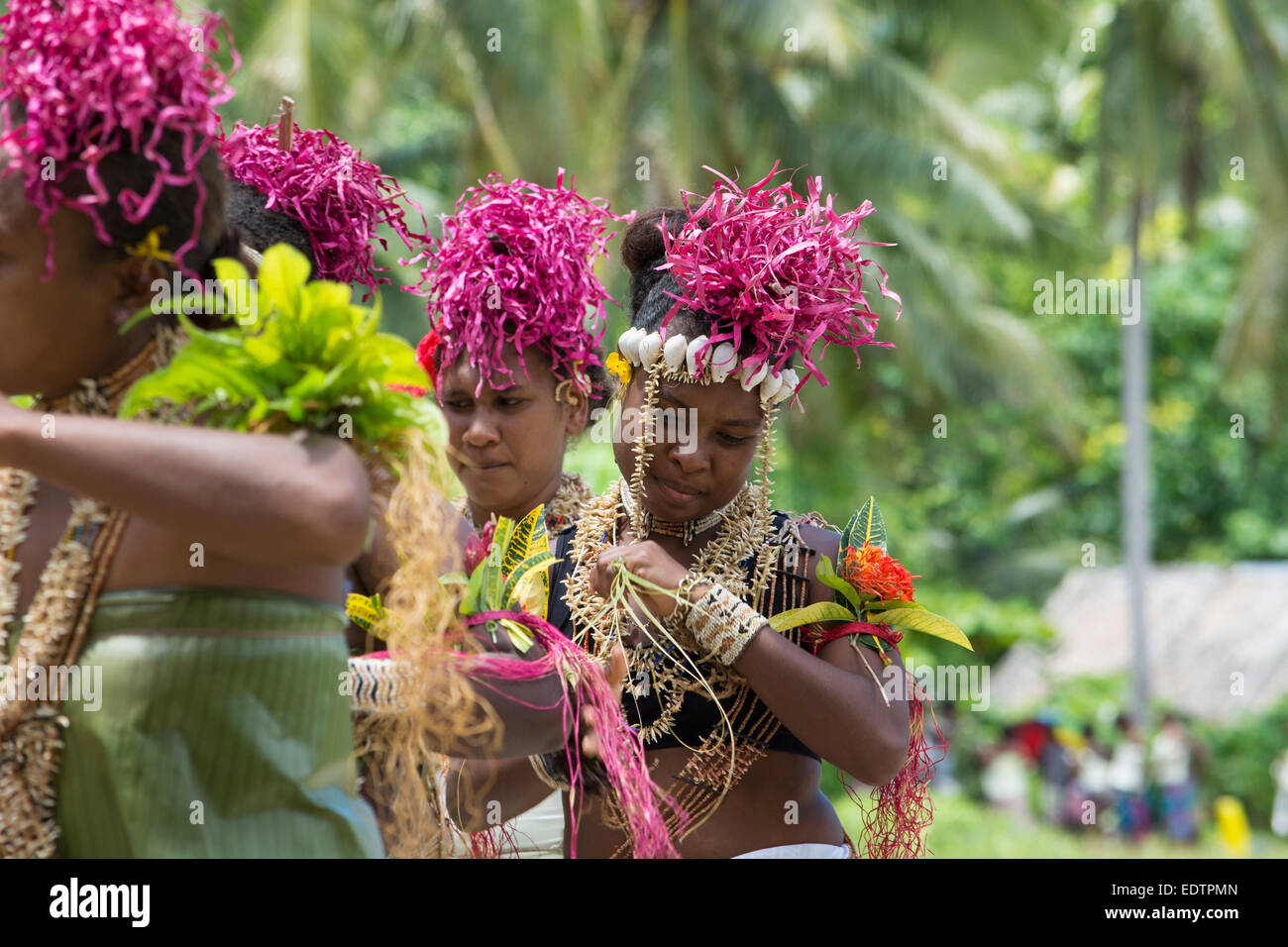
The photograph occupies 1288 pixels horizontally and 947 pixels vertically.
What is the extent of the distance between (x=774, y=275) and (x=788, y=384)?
0.80ft

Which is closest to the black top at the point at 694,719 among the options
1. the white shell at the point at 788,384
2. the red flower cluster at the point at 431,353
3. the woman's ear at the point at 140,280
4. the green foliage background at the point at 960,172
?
the white shell at the point at 788,384

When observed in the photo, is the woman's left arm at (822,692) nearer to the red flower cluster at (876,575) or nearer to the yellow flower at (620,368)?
the red flower cluster at (876,575)

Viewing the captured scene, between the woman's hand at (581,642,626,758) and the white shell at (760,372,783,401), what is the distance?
2.08 ft

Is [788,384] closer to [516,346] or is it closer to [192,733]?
[516,346]

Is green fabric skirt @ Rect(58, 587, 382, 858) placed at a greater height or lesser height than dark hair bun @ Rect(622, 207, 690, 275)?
lesser

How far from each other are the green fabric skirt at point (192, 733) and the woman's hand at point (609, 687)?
0.82m

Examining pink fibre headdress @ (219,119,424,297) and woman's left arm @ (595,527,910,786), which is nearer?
woman's left arm @ (595,527,910,786)

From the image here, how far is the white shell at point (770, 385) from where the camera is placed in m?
3.06

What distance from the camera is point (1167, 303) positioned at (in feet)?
84.7

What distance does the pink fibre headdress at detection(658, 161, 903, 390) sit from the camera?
308 centimetres

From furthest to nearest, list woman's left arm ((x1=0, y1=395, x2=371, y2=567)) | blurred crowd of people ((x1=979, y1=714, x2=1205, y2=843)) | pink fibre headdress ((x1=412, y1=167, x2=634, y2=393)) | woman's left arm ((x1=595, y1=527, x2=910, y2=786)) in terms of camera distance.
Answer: blurred crowd of people ((x1=979, y1=714, x2=1205, y2=843))
pink fibre headdress ((x1=412, y1=167, x2=634, y2=393))
woman's left arm ((x1=595, y1=527, x2=910, y2=786))
woman's left arm ((x1=0, y1=395, x2=371, y2=567))

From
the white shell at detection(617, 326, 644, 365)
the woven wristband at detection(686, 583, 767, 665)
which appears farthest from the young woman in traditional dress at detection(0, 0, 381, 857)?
the white shell at detection(617, 326, 644, 365)
